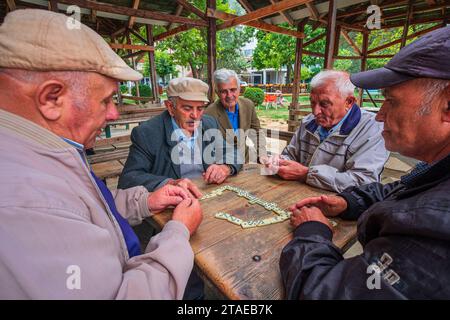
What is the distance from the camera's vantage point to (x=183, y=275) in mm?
934

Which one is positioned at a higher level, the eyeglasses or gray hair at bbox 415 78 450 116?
the eyeglasses

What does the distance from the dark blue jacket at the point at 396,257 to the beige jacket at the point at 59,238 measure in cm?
47

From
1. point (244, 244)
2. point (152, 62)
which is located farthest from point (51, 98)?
point (152, 62)

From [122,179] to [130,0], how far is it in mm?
6570

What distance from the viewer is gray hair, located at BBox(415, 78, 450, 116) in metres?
0.91

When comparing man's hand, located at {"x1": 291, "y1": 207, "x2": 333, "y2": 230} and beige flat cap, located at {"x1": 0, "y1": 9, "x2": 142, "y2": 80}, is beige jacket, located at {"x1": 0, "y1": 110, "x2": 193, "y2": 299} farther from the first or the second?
man's hand, located at {"x1": 291, "y1": 207, "x2": 333, "y2": 230}

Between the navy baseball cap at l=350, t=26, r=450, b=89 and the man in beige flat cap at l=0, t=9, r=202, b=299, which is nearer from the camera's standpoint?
the man in beige flat cap at l=0, t=9, r=202, b=299

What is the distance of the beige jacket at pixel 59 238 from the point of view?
624mm

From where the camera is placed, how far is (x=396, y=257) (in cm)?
77

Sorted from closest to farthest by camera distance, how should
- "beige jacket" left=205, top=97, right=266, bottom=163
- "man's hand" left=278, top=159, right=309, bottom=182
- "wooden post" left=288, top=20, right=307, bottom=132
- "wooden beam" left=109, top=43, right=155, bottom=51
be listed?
"man's hand" left=278, top=159, right=309, bottom=182 < "beige jacket" left=205, top=97, right=266, bottom=163 < "wooden post" left=288, top=20, right=307, bottom=132 < "wooden beam" left=109, top=43, right=155, bottom=51

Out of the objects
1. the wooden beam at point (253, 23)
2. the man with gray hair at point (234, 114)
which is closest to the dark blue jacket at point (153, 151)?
the man with gray hair at point (234, 114)

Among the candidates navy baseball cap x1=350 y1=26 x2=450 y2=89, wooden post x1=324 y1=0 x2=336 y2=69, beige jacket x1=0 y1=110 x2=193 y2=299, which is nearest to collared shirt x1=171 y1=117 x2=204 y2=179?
beige jacket x1=0 y1=110 x2=193 y2=299

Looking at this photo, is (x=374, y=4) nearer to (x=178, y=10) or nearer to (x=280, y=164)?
(x=178, y=10)
